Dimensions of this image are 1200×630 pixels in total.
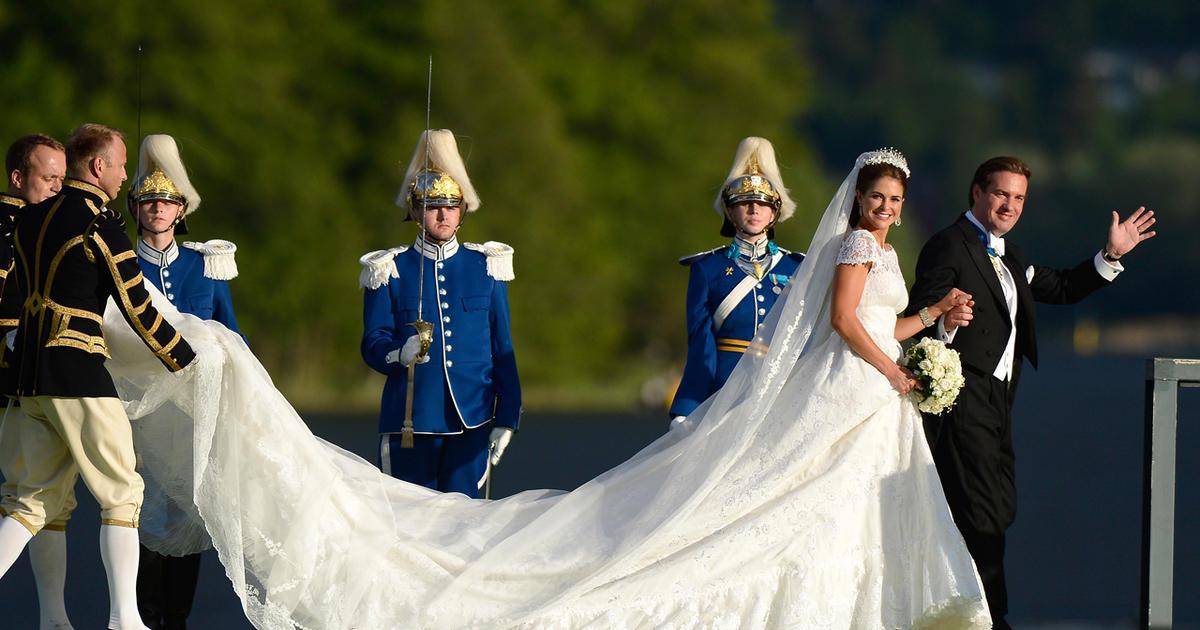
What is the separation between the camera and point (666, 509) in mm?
6191

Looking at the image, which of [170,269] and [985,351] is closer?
[985,351]

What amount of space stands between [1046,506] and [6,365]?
12211 millimetres

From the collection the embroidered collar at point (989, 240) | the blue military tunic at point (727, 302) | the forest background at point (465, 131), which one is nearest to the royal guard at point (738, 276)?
the blue military tunic at point (727, 302)

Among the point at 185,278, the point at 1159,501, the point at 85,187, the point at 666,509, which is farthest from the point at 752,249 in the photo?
the point at 85,187

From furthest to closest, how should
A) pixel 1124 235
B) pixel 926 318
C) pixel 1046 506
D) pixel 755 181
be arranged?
pixel 1046 506 < pixel 1124 235 < pixel 755 181 < pixel 926 318

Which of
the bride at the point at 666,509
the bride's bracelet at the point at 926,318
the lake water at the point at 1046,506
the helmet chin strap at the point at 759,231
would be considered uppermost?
the helmet chin strap at the point at 759,231

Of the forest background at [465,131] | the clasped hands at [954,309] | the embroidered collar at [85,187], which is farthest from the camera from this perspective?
the forest background at [465,131]

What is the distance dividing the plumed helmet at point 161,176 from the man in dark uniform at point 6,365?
1.03ft

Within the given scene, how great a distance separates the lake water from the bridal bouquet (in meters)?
2.72

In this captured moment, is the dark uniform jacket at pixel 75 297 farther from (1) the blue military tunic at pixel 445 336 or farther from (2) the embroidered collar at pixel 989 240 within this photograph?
(2) the embroidered collar at pixel 989 240

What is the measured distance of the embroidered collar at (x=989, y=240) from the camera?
23.0 ft

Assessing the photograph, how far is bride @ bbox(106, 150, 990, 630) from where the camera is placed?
6004 mm

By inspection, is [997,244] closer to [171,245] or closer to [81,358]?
[171,245]

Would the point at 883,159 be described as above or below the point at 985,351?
above
